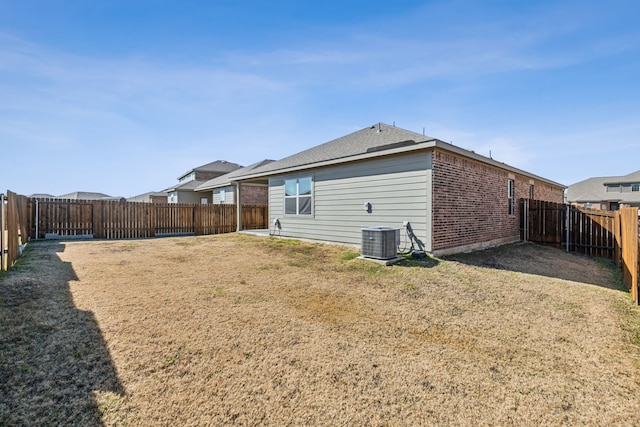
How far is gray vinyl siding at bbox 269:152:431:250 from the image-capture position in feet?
26.4

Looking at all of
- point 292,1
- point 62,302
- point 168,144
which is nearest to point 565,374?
point 62,302

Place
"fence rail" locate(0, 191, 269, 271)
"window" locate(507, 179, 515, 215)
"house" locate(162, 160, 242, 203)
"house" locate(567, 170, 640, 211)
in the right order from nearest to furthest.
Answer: "window" locate(507, 179, 515, 215) < "fence rail" locate(0, 191, 269, 271) < "house" locate(162, 160, 242, 203) < "house" locate(567, 170, 640, 211)

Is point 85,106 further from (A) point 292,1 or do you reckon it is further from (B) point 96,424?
(B) point 96,424

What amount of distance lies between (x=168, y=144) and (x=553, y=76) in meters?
16.9

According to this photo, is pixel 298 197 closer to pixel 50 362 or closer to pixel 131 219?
pixel 131 219

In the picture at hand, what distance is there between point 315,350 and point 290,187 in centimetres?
960

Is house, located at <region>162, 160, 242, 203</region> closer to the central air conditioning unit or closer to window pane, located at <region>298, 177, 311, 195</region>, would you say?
window pane, located at <region>298, 177, 311, 195</region>

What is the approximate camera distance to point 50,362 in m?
2.84

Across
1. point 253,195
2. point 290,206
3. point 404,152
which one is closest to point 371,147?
point 404,152

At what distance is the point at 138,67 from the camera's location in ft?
30.1

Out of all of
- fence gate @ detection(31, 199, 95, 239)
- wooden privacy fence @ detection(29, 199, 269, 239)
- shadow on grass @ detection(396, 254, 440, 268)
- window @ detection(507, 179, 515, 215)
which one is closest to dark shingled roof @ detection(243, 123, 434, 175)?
shadow on grass @ detection(396, 254, 440, 268)

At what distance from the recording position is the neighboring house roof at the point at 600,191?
37938 millimetres

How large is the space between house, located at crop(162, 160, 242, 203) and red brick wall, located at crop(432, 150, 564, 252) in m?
21.2

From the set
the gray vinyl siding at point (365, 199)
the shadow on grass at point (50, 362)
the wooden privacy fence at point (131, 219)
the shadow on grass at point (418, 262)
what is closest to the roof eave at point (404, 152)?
the gray vinyl siding at point (365, 199)
